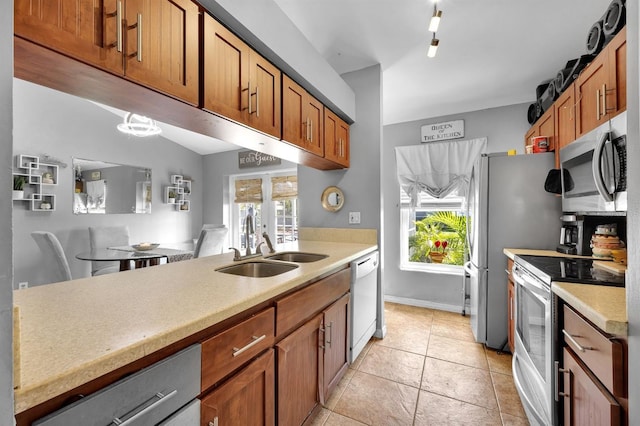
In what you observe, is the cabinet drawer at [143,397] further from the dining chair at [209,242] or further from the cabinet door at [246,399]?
the dining chair at [209,242]

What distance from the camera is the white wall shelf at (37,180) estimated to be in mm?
3299

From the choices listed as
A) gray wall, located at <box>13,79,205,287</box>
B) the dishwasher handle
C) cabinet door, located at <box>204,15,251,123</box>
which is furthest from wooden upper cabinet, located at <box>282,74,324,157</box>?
gray wall, located at <box>13,79,205,287</box>

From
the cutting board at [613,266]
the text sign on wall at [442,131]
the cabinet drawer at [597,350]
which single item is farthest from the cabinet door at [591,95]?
the text sign on wall at [442,131]

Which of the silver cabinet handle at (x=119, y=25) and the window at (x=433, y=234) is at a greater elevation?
the silver cabinet handle at (x=119, y=25)

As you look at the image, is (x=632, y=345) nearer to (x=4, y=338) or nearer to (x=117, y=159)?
(x=4, y=338)

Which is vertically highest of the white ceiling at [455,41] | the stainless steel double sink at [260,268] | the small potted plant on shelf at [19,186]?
the white ceiling at [455,41]

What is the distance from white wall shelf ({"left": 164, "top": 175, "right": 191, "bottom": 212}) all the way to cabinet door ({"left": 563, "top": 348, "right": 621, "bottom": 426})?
18.3ft

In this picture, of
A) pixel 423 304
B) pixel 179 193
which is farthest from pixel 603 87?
pixel 179 193

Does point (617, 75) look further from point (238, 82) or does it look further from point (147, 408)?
point (147, 408)

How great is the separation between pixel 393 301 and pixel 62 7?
3.84m

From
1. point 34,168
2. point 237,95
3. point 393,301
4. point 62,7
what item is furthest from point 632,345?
point 34,168

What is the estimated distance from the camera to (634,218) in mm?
778

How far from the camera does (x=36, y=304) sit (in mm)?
860

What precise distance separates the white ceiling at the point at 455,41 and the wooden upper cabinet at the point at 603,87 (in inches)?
20.0
